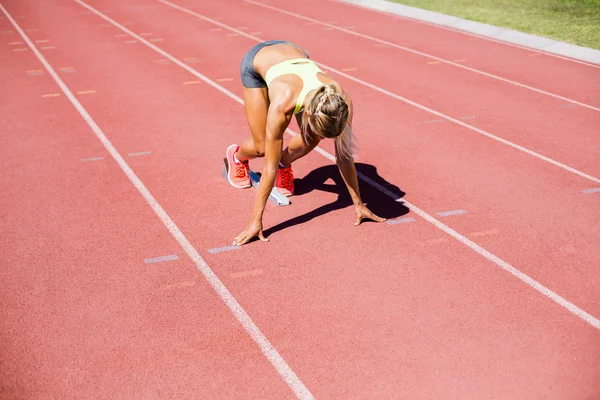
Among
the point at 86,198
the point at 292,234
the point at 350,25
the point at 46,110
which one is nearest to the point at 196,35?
the point at 350,25

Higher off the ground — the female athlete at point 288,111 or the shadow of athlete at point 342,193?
the female athlete at point 288,111

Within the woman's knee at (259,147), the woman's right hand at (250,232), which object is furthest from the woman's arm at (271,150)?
the woman's knee at (259,147)

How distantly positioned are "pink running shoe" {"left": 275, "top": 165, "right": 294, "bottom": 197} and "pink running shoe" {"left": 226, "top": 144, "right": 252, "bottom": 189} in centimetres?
34

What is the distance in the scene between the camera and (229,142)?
862 cm

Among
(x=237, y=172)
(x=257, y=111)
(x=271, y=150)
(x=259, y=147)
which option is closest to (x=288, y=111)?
(x=271, y=150)

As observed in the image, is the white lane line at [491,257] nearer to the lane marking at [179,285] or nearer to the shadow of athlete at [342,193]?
the shadow of athlete at [342,193]

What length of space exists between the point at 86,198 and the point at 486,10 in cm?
1418

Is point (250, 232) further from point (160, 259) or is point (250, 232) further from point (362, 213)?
point (362, 213)

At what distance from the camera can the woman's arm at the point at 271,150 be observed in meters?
5.38

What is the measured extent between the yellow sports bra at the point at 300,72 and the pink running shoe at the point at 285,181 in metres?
1.38

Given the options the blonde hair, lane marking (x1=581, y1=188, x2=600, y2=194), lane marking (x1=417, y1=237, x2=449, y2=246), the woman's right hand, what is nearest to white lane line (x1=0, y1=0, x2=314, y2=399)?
the woman's right hand

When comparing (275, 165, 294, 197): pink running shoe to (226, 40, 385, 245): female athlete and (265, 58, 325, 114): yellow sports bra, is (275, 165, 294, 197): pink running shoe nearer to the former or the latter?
(226, 40, 385, 245): female athlete

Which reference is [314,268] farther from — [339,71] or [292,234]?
[339,71]

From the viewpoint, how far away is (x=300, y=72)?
5.63 meters
